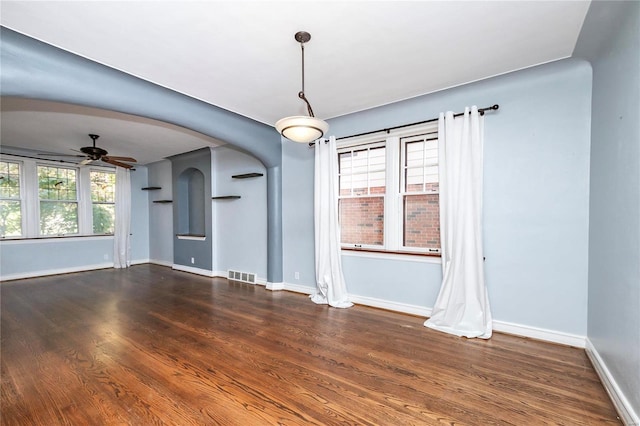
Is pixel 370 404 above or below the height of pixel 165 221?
below

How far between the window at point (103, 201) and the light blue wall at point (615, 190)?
8438mm

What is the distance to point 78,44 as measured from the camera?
7.44 feet

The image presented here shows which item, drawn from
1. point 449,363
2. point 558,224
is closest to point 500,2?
point 558,224

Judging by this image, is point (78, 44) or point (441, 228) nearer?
point (78, 44)

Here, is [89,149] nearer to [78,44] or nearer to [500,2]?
[78,44]

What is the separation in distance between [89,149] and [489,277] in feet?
19.7

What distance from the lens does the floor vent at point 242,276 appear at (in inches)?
200

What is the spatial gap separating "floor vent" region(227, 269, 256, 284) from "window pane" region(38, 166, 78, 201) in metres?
4.08

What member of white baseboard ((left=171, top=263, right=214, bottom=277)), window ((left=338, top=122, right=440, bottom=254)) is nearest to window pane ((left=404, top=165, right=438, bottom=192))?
window ((left=338, top=122, right=440, bottom=254))

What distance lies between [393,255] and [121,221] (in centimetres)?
642

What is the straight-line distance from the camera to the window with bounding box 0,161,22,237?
17.2 ft

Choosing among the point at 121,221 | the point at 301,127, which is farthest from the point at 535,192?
the point at 121,221

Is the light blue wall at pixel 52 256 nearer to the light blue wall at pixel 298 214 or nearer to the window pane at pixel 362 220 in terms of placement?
the light blue wall at pixel 298 214

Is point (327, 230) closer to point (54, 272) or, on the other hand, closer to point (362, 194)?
point (362, 194)
